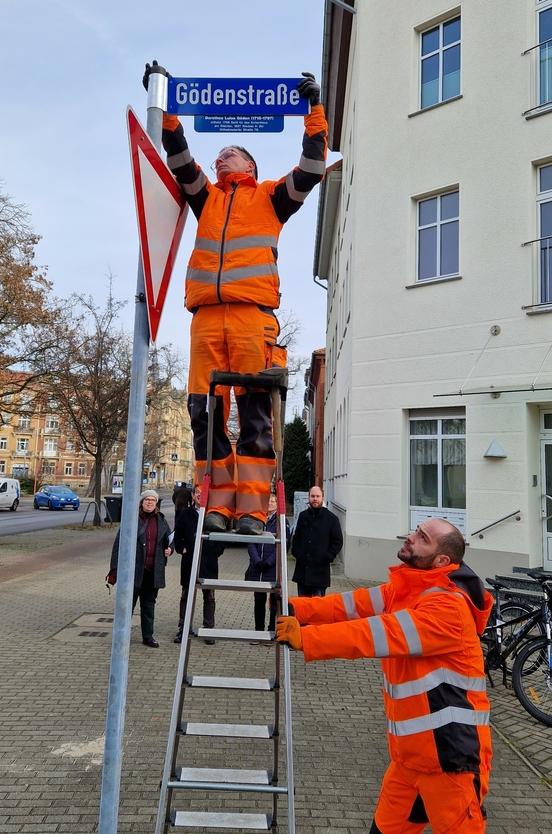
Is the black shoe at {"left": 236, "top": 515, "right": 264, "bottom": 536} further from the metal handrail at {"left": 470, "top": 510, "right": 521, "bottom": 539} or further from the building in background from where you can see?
the building in background

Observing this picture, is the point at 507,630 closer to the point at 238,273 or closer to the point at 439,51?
the point at 238,273

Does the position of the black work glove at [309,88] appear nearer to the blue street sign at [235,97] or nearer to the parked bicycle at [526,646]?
the blue street sign at [235,97]

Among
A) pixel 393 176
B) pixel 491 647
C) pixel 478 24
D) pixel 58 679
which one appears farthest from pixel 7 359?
pixel 491 647

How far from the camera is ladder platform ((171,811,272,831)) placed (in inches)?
102

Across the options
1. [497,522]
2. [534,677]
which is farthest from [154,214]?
[497,522]

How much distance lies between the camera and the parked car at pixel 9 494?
36750 mm

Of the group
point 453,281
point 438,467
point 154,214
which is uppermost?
point 453,281

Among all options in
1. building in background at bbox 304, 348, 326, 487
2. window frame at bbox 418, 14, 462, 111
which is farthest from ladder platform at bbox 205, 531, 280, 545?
building in background at bbox 304, 348, 326, 487

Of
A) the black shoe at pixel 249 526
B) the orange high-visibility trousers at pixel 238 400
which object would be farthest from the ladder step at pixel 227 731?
the orange high-visibility trousers at pixel 238 400

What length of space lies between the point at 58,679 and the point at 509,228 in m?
9.94

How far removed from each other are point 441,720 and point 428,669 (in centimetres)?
20

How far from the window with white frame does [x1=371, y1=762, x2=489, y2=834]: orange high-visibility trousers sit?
31.8 ft

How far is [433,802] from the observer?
2.59 m

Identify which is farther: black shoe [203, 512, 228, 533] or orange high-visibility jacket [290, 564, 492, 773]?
black shoe [203, 512, 228, 533]
